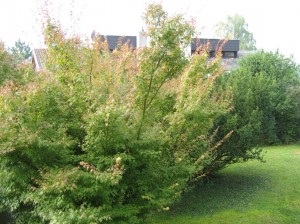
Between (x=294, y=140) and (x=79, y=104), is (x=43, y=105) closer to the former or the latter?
(x=79, y=104)

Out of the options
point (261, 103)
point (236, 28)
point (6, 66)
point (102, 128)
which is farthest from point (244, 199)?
point (236, 28)

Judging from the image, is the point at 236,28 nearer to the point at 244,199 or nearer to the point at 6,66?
the point at 244,199

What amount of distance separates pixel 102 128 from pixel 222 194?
6.74 meters

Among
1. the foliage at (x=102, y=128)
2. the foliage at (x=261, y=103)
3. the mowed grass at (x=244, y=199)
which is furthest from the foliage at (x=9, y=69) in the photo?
the mowed grass at (x=244, y=199)

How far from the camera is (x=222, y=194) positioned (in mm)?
9445

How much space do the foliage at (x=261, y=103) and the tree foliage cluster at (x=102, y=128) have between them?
274 centimetres

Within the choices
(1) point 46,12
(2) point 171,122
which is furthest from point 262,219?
(1) point 46,12

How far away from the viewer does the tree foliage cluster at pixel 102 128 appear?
3648 millimetres

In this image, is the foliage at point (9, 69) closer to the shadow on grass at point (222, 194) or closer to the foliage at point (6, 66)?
the foliage at point (6, 66)

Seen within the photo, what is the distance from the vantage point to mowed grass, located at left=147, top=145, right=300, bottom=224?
25.7 feet

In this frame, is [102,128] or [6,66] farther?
[6,66]

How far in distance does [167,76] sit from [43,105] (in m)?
1.57

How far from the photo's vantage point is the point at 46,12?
464 cm

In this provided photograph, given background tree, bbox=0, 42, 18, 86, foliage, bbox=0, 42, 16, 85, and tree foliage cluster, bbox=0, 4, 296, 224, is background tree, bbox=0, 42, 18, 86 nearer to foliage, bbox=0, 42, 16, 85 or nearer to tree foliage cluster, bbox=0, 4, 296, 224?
foliage, bbox=0, 42, 16, 85
